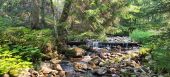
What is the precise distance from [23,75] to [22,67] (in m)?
0.25

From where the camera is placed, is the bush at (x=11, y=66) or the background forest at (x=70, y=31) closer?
the background forest at (x=70, y=31)

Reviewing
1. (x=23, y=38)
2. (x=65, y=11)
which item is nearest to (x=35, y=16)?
(x=65, y=11)

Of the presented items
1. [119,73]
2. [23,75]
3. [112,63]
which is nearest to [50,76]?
[23,75]

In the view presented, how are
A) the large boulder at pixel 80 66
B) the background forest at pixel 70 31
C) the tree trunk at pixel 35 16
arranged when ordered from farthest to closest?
the tree trunk at pixel 35 16
the large boulder at pixel 80 66
the background forest at pixel 70 31

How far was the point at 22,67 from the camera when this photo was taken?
8883 mm

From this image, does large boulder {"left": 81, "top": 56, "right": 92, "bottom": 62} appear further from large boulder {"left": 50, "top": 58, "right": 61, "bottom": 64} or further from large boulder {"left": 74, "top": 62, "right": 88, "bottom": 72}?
large boulder {"left": 50, "top": 58, "right": 61, "bottom": 64}

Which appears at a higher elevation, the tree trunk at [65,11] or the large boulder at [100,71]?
the tree trunk at [65,11]

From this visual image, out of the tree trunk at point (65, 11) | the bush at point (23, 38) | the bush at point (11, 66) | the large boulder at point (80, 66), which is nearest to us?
the bush at point (11, 66)

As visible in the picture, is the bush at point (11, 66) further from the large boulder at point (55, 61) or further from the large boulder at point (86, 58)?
the large boulder at point (86, 58)

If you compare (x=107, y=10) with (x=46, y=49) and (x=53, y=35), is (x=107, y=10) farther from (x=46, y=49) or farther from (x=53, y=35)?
(x=46, y=49)

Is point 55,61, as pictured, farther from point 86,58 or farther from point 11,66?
point 11,66

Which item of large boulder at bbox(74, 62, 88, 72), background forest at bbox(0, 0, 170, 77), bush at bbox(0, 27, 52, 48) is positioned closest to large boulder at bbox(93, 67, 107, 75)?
large boulder at bbox(74, 62, 88, 72)

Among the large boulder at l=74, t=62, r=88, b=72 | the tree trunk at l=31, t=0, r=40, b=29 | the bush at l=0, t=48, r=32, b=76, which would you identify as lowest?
the large boulder at l=74, t=62, r=88, b=72

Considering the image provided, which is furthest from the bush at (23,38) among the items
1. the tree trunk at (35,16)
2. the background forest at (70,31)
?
the tree trunk at (35,16)
